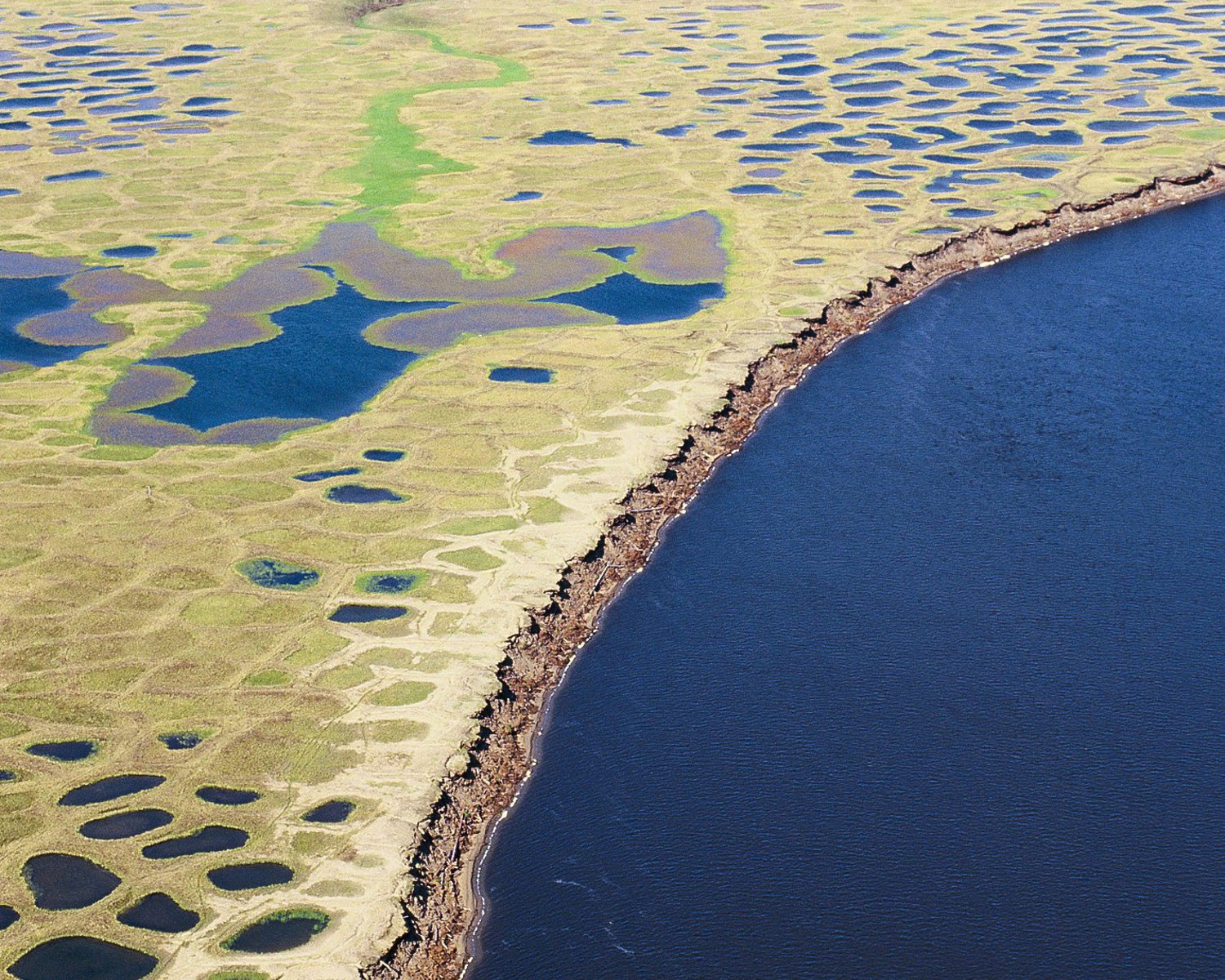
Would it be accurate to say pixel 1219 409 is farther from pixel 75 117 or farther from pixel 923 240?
pixel 75 117

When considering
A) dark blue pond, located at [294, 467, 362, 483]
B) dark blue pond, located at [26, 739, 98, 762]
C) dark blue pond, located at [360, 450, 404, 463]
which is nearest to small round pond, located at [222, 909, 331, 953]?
dark blue pond, located at [26, 739, 98, 762]

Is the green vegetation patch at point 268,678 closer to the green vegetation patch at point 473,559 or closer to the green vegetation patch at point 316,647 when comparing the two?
the green vegetation patch at point 316,647

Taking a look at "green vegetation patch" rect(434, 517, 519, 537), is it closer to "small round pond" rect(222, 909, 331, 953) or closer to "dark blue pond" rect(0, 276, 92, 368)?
"small round pond" rect(222, 909, 331, 953)

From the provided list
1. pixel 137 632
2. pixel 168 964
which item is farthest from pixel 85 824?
pixel 137 632

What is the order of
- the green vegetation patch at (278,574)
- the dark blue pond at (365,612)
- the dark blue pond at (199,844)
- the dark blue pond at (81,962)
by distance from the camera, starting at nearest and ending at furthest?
1. the dark blue pond at (81,962)
2. the dark blue pond at (199,844)
3. the dark blue pond at (365,612)
4. the green vegetation patch at (278,574)

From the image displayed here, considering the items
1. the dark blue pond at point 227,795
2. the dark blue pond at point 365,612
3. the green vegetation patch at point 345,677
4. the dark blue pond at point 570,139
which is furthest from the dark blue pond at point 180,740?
the dark blue pond at point 570,139

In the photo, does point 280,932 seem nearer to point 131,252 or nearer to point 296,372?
point 296,372

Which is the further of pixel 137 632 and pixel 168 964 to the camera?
pixel 137 632
